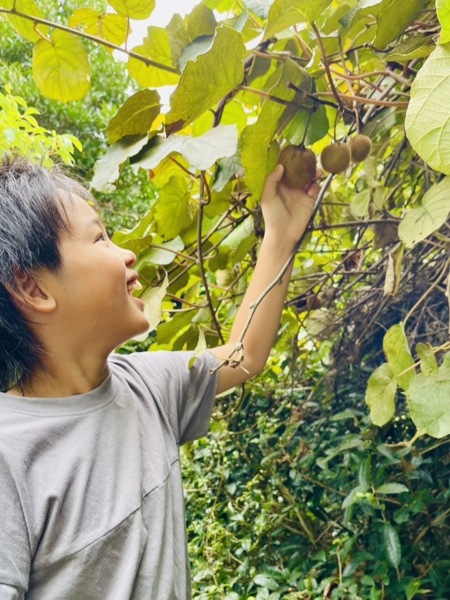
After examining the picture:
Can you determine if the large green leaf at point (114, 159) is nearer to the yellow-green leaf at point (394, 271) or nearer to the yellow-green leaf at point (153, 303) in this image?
the yellow-green leaf at point (153, 303)

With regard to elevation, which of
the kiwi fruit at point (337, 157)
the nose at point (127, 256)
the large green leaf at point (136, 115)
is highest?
the large green leaf at point (136, 115)

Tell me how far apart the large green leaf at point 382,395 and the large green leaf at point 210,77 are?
408 mm

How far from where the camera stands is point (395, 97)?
0.84m

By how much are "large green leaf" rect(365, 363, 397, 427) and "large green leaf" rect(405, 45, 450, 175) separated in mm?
356

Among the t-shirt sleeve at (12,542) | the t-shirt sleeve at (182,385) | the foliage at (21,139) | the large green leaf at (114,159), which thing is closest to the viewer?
the t-shirt sleeve at (12,542)

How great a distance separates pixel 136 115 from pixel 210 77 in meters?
0.13

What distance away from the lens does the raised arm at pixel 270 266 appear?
880 mm

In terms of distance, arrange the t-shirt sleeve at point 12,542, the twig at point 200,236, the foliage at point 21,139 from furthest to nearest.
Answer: the foliage at point 21,139
the twig at point 200,236
the t-shirt sleeve at point 12,542

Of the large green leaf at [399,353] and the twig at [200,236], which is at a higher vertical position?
the twig at [200,236]

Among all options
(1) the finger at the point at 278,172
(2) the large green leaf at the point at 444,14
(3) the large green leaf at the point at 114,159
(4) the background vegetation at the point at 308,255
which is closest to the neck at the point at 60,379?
(4) the background vegetation at the point at 308,255

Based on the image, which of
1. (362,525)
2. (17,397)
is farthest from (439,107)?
(362,525)

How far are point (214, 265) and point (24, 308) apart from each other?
368 millimetres

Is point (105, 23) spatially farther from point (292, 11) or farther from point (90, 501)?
point (90, 501)

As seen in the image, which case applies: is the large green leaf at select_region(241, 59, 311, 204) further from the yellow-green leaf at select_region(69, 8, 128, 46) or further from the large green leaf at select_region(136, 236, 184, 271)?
the yellow-green leaf at select_region(69, 8, 128, 46)
